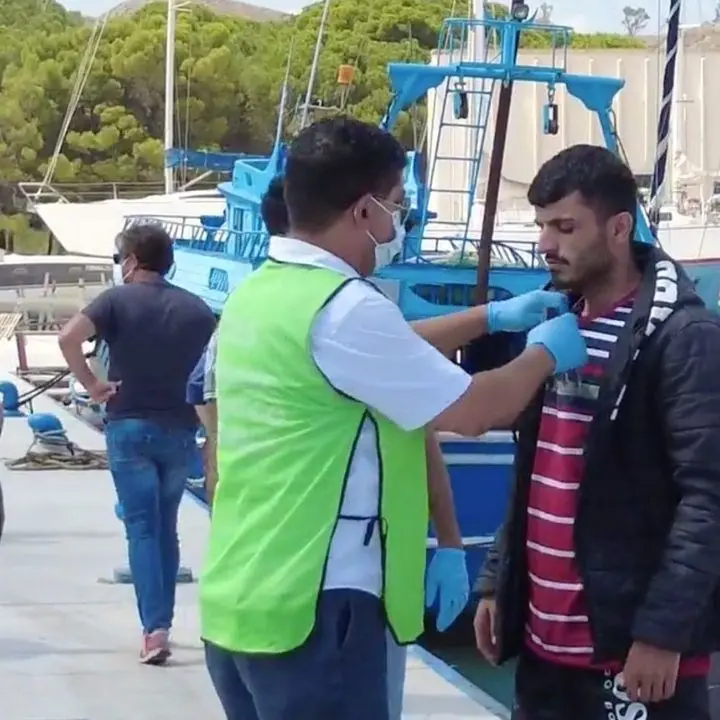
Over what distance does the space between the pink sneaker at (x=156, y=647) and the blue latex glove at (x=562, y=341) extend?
3.61 meters

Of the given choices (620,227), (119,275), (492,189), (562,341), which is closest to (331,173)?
(562,341)

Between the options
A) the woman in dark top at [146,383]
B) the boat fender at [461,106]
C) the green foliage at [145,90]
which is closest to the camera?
the woman in dark top at [146,383]

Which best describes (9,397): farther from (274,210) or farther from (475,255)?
(274,210)

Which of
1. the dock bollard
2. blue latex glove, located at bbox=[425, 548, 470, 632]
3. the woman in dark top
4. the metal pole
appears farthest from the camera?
the metal pole

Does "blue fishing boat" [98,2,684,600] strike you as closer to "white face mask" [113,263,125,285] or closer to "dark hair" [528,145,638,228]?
"white face mask" [113,263,125,285]

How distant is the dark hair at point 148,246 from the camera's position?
639 centimetres

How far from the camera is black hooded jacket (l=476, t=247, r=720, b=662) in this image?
313 centimetres

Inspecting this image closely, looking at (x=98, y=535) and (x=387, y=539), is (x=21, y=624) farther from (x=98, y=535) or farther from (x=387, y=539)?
(x=387, y=539)

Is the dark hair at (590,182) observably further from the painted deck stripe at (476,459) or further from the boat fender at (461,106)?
the boat fender at (461,106)

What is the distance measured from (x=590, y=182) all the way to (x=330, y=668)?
1.06 metres

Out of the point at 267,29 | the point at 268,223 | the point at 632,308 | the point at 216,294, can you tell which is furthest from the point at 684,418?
the point at 267,29

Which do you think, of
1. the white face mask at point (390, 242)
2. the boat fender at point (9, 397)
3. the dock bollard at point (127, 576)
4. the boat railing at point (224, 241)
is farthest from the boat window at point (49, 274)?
the white face mask at point (390, 242)

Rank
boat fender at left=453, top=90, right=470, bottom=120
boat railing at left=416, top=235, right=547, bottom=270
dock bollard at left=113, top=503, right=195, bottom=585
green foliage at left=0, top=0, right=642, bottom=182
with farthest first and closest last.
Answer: green foliage at left=0, top=0, right=642, bottom=182, boat fender at left=453, top=90, right=470, bottom=120, boat railing at left=416, top=235, right=547, bottom=270, dock bollard at left=113, top=503, right=195, bottom=585

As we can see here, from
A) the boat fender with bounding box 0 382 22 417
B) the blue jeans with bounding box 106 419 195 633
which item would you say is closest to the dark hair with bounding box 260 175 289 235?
the blue jeans with bounding box 106 419 195 633
